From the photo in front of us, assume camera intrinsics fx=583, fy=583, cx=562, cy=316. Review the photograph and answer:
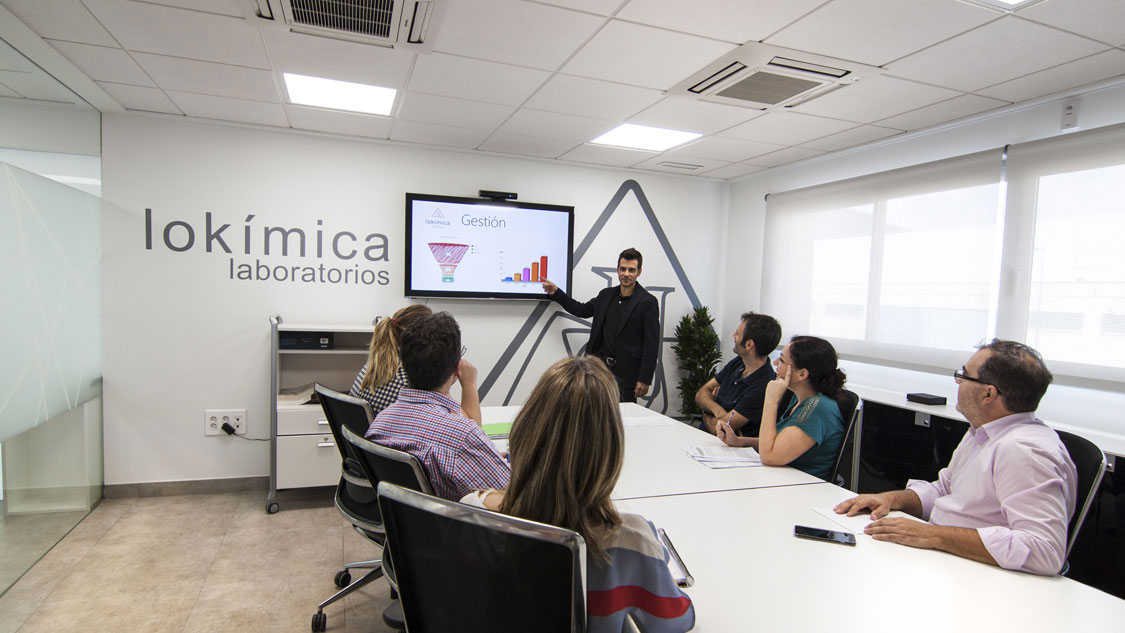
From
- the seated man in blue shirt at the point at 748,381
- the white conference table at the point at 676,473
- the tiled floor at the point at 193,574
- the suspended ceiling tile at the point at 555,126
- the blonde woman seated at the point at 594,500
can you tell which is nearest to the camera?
→ the blonde woman seated at the point at 594,500

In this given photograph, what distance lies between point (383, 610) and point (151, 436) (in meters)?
2.43

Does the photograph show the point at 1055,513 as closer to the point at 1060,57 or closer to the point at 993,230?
the point at 1060,57

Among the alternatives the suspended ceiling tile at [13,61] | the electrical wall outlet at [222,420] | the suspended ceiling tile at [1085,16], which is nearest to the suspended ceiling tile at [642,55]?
the suspended ceiling tile at [1085,16]

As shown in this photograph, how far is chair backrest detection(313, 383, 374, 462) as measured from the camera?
2163 mm

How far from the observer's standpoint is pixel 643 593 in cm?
110

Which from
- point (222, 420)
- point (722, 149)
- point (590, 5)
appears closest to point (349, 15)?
point (590, 5)

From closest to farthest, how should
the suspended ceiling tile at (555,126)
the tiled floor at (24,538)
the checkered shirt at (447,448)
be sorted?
the checkered shirt at (447,448), the tiled floor at (24,538), the suspended ceiling tile at (555,126)

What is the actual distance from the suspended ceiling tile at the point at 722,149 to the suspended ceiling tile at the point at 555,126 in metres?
0.74

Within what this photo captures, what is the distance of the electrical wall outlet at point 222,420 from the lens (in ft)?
13.4

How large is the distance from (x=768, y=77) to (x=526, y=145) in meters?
2.03

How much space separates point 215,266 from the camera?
4.07 metres

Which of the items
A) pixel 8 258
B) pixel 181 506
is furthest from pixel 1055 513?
pixel 181 506

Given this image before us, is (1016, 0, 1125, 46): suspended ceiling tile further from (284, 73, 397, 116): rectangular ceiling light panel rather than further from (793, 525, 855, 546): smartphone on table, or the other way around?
(284, 73, 397, 116): rectangular ceiling light panel

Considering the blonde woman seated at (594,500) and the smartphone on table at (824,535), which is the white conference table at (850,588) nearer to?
the smartphone on table at (824,535)
